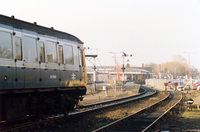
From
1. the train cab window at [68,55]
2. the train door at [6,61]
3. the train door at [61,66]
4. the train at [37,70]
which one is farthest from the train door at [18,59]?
the train cab window at [68,55]

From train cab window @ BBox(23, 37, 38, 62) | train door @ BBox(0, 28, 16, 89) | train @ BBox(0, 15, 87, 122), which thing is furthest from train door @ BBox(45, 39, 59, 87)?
train door @ BBox(0, 28, 16, 89)

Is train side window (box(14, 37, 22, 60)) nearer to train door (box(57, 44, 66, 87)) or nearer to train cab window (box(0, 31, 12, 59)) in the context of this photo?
train cab window (box(0, 31, 12, 59))

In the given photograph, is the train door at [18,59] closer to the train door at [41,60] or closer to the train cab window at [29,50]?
the train cab window at [29,50]

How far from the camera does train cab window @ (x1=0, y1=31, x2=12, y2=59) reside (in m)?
9.98

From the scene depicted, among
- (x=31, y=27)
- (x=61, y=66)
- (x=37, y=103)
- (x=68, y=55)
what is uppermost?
(x=31, y=27)

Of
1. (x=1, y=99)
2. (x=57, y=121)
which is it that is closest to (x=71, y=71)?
(x=57, y=121)

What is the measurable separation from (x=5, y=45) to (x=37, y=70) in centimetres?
204

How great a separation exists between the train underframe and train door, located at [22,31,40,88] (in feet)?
1.68

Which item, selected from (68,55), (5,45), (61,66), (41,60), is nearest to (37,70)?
(41,60)

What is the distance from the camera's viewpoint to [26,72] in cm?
1112

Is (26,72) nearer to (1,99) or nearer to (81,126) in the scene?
(1,99)

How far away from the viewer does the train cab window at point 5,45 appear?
32.8ft

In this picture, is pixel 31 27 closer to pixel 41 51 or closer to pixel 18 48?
pixel 41 51

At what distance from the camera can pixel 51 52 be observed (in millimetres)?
13016
